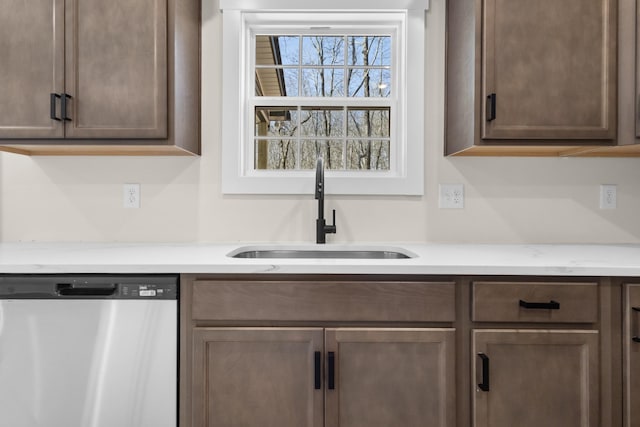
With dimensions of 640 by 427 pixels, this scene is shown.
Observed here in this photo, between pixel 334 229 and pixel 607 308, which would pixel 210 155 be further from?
pixel 607 308

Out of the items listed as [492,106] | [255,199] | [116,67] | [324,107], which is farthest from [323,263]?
[116,67]

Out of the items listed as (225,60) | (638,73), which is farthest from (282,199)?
(638,73)

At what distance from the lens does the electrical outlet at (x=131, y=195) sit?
1929 mm

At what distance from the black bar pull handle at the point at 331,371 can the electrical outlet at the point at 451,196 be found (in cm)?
101

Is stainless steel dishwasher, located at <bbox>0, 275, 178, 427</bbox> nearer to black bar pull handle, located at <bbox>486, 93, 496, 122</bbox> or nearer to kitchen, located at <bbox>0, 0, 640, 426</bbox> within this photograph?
kitchen, located at <bbox>0, 0, 640, 426</bbox>

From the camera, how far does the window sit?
1904mm

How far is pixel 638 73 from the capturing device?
4.82ft

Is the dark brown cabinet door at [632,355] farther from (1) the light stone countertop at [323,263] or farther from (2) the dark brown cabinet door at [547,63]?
(2) the dark brown cabinet door at [547,63]

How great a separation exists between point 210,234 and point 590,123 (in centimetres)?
176

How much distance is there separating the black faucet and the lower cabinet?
1.97ft

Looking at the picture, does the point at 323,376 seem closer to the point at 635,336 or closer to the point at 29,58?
the point at 635,336

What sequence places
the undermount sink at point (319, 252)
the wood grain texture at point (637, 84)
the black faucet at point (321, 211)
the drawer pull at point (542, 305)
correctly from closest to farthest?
the drawer pull at point (542, 305) < the wood grain texture at point (637, 84) < the black faucet at point (321, 211) < the undermount sink at point (319, 252)

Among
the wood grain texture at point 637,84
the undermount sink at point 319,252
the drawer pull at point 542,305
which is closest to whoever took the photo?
the drawer pull at point 542,305

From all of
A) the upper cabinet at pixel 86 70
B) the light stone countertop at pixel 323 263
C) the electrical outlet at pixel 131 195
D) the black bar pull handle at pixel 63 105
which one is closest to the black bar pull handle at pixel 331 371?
the light stone countertop at pixel 323 263
